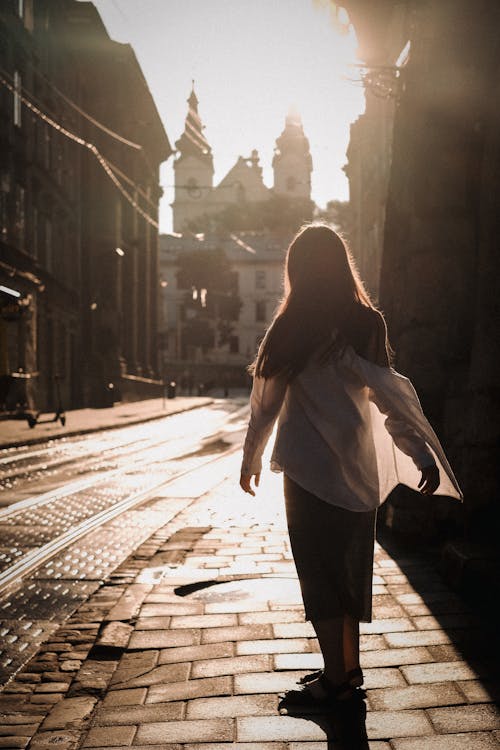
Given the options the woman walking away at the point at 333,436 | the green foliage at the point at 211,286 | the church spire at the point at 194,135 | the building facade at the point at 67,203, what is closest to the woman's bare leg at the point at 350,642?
the woman walking away at the point at 333,436

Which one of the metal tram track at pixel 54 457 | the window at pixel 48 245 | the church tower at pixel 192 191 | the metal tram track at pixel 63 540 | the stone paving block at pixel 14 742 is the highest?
the church tower at pixel 192 191

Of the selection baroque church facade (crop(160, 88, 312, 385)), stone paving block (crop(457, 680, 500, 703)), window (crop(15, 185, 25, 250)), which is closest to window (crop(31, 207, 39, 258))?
window (crop(15, 185, 25, 250))

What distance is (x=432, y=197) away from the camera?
6.08 metres

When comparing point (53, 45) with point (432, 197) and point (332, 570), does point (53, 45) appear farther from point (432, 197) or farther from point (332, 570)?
point (332, 570)

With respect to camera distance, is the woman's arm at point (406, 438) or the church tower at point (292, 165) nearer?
the woman's arm at point (406, 438)

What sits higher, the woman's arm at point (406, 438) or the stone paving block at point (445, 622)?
the woman's arm at point (406, 438)

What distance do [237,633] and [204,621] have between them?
28cm

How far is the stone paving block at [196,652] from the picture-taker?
11.9 ft

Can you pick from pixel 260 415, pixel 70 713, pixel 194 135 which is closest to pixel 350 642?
pixel 260 415

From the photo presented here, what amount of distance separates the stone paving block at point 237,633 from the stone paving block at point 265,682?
47cm

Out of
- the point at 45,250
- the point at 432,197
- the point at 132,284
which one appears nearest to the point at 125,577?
the point at 432,197

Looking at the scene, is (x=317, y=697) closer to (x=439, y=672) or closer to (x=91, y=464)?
(x=439, y=672)

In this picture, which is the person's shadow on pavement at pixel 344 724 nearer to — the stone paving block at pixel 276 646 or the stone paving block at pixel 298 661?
the stone paving block at pixel 298 661

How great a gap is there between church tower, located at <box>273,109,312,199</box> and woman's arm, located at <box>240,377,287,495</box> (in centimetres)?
9308
